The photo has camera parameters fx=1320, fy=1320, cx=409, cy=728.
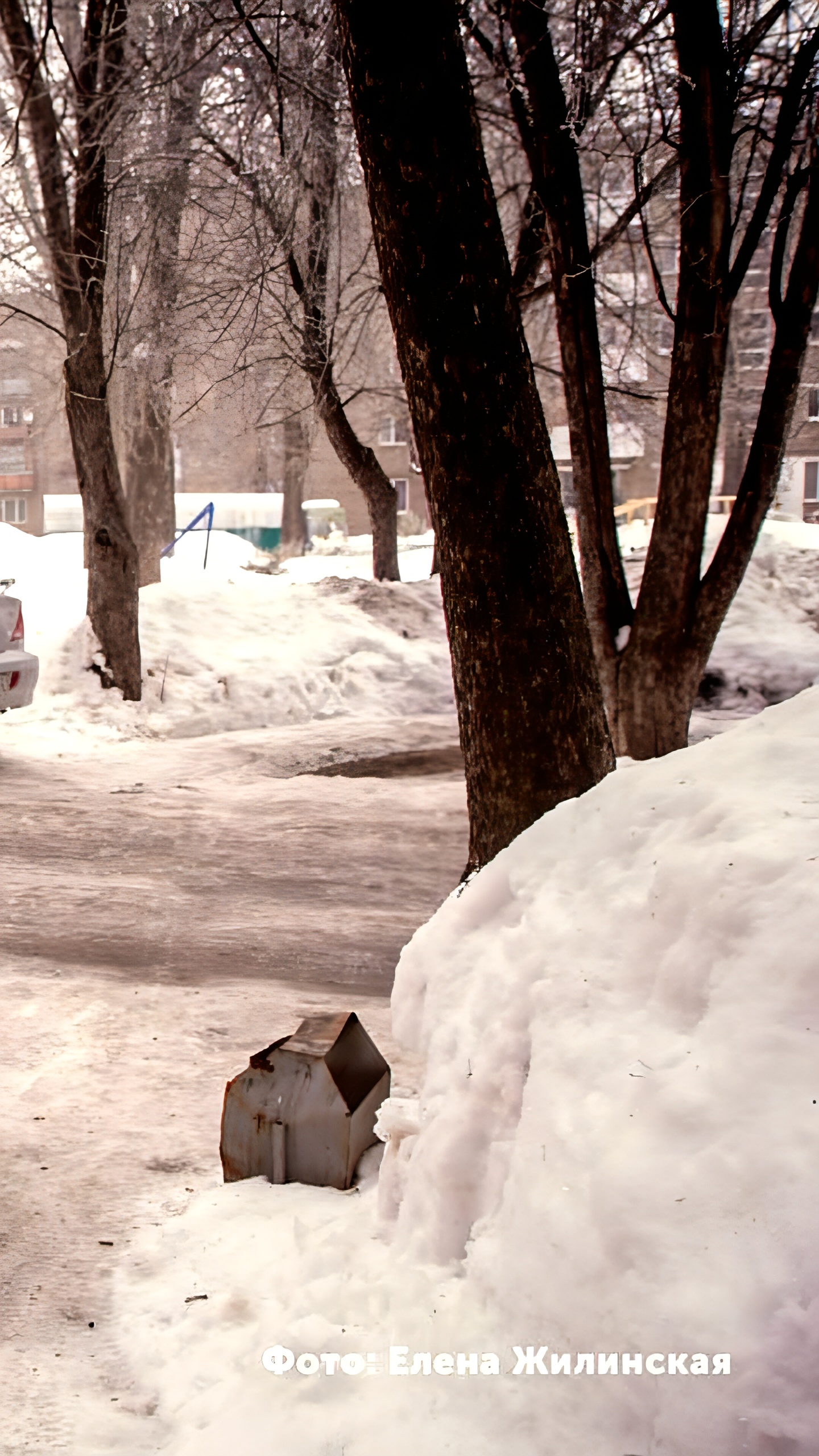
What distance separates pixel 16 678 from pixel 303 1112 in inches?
268

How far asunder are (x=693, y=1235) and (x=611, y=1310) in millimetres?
182

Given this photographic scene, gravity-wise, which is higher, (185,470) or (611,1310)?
(185,470)

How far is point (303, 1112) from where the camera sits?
10.9ft

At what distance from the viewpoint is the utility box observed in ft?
10.8

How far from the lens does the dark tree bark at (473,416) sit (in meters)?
4.73

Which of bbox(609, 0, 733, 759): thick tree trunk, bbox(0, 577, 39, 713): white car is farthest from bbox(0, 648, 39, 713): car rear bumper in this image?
bbox(609, 0, 733, 759): thick tree trunk

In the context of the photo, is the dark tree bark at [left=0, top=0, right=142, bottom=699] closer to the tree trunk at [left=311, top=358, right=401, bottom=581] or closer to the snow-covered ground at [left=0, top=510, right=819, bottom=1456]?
the tree trunk at [left=311, top=358, right=401, bottom=581]

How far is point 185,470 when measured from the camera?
50.5m

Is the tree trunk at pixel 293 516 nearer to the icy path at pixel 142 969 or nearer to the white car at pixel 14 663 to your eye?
the white car at pixel 14 663

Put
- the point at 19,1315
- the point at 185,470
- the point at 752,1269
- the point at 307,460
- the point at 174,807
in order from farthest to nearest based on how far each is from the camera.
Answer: the point at 185,470
the point at 307,460
the point at 174,807
the point at 19,1315
the point at 752,1269

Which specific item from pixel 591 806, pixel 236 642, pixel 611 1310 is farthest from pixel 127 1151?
pixel 236 642

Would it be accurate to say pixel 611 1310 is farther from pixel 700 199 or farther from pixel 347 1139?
pixel 700 199

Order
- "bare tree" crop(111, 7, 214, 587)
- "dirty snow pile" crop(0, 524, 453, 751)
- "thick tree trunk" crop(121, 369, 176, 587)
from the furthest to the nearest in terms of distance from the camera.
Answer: "thick tree trunk" crop(121, 369, 176, 587) < "dirty snow pile" crop(0, 524, 453, 751) < "bare tree" crop(111, 7, 214, 587)

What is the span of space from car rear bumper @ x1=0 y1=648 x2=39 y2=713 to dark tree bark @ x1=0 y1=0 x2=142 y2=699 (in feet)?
6.99
